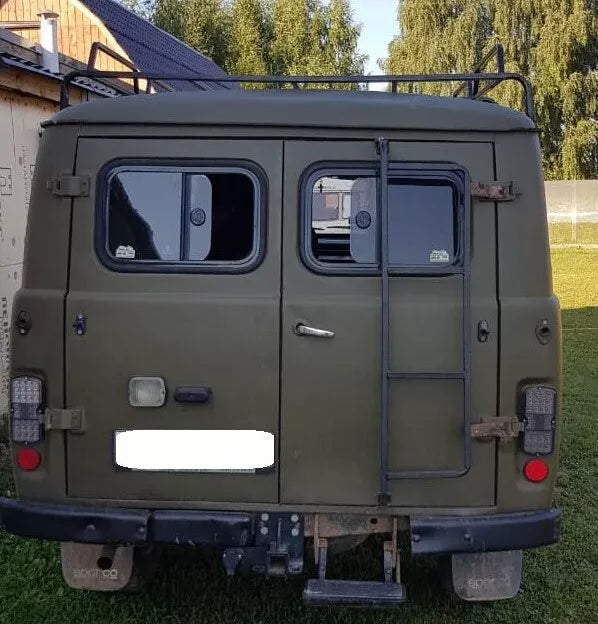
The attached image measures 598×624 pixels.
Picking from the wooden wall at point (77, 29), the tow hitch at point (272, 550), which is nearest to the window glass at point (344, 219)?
the tow hitch at point (272, 550)

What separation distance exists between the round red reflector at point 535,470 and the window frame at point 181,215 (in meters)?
1.46

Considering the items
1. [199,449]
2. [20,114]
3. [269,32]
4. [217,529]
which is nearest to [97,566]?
[217,529]

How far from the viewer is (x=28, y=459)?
3.62 metres

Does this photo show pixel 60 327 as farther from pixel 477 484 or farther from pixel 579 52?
pixel 579 52

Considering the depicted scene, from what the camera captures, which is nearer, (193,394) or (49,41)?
(193,394)

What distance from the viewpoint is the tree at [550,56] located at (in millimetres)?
30500

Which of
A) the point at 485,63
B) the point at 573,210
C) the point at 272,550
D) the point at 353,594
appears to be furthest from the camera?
the point at 573,210

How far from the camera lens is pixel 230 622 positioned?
417cm

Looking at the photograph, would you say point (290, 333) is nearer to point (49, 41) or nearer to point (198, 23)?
point (49, 41)

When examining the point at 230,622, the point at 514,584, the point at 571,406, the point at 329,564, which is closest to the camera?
the point at 514,584

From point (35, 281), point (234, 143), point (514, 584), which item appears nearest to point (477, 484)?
point (514, 584)

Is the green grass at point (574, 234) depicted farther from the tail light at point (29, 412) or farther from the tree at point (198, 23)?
the tail light at point (29, 412)

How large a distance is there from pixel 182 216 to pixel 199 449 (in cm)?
101

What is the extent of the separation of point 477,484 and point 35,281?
2117 mm
